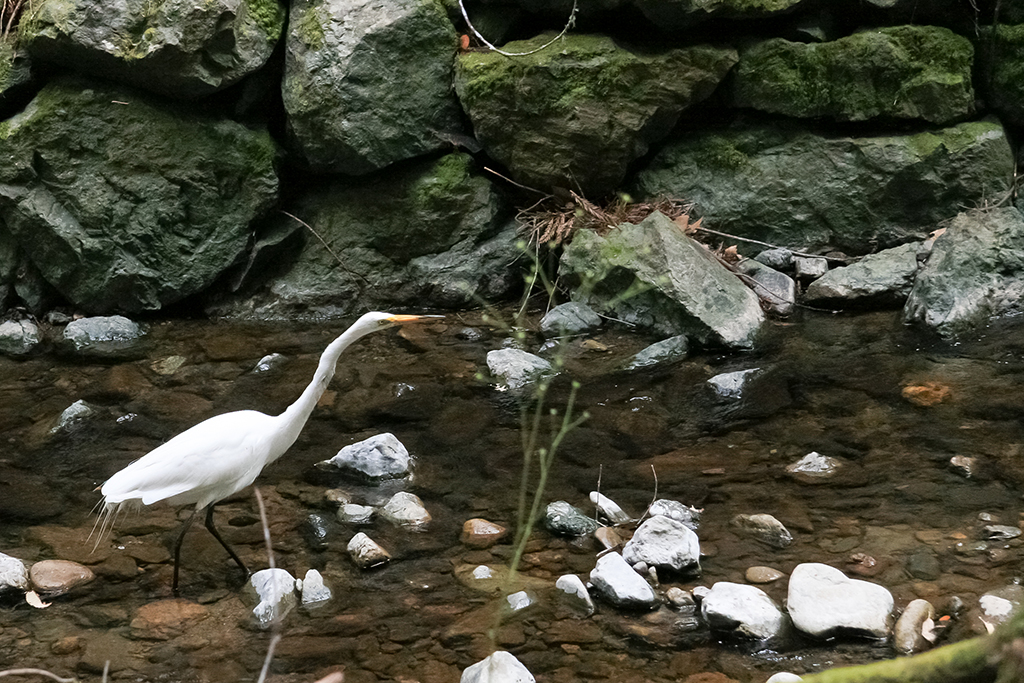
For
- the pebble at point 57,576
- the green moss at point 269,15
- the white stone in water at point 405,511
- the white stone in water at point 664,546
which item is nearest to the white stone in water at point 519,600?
the white stone in water at point 664,546

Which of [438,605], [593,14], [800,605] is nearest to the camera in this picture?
[800,605]

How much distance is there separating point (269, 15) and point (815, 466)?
13.9 ft

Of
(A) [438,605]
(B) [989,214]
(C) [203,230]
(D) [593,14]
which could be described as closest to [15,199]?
(C) [203,230]

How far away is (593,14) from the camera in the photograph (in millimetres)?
5750

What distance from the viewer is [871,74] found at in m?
5.64

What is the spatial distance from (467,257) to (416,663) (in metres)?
3.59

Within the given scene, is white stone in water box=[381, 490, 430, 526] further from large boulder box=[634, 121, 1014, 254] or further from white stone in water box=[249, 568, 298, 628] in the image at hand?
large boulder box=[634, 121, 1014, 254]

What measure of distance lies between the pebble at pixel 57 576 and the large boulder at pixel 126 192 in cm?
297

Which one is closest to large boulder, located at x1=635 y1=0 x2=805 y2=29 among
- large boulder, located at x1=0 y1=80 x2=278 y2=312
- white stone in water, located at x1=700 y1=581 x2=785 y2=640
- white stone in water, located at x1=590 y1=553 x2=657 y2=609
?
large boulder, located at x1=0 y1=80 x2=278 y2=312

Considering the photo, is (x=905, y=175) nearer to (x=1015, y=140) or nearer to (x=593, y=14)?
(x=1015, y=140)

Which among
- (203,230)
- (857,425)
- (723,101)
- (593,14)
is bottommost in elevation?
(857,425)

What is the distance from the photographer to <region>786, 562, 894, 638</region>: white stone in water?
2.67 meters

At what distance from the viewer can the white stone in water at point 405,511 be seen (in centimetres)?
362

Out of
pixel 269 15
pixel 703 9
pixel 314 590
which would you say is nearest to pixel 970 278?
pixel 703 9
